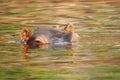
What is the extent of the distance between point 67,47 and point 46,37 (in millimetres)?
628

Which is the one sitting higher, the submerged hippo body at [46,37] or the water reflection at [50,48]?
the submerged hippo body at [46,37]

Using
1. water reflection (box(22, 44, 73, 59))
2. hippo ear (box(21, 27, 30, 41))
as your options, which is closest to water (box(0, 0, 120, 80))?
water reflection (box(22, 44, 73, 59))

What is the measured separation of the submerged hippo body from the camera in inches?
489

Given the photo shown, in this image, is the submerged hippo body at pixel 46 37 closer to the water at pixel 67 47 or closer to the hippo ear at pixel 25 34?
the hippo ear at pixel 25 34

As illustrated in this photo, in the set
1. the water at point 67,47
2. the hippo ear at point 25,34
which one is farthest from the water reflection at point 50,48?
the hippo ear at point 25,34

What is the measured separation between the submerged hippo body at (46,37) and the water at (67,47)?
0.25 metres

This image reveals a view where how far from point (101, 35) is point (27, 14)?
17.8 feet

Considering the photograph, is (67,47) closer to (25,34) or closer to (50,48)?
(50,48)

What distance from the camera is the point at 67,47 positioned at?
12.2 metres

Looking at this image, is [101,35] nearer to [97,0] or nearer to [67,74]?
[67,74]

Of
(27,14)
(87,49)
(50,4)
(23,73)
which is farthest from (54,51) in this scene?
(50,4)

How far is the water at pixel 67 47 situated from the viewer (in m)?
9.57

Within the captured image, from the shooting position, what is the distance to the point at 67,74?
9.42 m

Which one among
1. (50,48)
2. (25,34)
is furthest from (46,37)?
(50,48)
